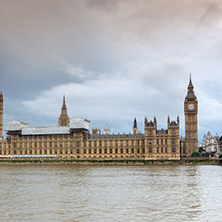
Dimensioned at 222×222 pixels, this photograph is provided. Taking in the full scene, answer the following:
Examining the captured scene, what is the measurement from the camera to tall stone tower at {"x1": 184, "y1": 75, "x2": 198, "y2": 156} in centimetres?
17725

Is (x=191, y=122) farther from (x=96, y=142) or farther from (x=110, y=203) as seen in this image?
(x=110, y=203)

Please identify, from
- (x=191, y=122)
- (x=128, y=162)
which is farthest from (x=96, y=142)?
(x=191, y=122)

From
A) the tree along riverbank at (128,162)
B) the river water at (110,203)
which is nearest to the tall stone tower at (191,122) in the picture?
the tree along riverbank at (128,162)

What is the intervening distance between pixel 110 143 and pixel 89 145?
10539 millimetres

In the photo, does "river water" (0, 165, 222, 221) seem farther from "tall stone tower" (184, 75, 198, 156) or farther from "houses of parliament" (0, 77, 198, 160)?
"tall stone tower" (184, 75, 198, 156)

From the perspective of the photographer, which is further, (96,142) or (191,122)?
(191,122)

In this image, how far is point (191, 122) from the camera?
18175 cm

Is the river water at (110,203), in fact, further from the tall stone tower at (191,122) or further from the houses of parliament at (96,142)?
Result: the tall stone tower at (191,122)

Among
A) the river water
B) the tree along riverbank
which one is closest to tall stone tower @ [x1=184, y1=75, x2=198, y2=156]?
the tree along riverbank

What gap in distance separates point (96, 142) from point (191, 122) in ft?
171

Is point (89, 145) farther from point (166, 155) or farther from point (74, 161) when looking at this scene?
point (166, 155)

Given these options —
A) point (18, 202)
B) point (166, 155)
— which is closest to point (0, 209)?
point (18, 202)

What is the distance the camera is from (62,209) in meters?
35.9

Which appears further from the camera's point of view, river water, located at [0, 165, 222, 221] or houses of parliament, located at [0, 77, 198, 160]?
houses of parliament, located at [0, 77, 198, 160]
